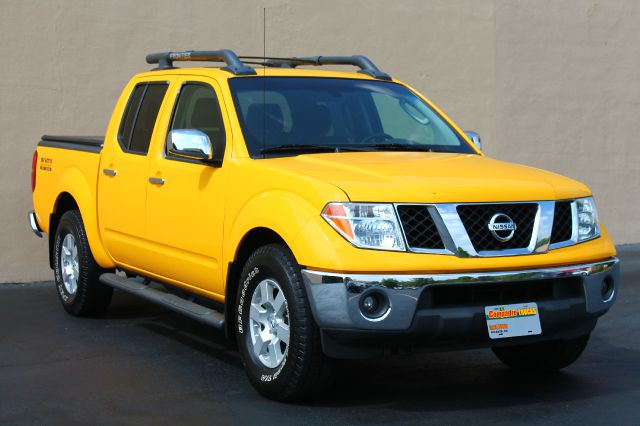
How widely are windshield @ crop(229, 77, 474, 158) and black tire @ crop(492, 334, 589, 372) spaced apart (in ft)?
4.44

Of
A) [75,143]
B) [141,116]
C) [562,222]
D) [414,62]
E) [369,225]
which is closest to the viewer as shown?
[369,225]

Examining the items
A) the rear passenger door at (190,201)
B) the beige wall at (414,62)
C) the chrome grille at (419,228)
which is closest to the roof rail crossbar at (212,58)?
the rear passenger door at (190,201)

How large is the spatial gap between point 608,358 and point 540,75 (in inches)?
284

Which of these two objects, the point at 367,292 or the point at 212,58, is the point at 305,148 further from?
the point at 367,292

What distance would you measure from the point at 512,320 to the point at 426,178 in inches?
33.9

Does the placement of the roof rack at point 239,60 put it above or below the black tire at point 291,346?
above

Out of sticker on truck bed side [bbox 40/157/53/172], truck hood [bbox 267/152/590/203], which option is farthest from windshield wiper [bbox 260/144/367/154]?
sticker on truck bed side [bbox 40/157/53/172]

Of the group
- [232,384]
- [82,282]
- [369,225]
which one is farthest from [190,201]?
[82,282]

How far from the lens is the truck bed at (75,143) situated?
8.58m

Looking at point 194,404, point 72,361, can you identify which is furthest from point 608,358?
point 72,361

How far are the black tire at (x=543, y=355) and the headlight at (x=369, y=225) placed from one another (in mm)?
1580

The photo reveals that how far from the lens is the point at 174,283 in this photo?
23.9 ft

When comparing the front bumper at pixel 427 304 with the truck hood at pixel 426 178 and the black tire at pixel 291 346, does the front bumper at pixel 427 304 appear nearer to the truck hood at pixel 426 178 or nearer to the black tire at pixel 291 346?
the black tire at pixel 291 346

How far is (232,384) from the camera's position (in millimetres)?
6516
